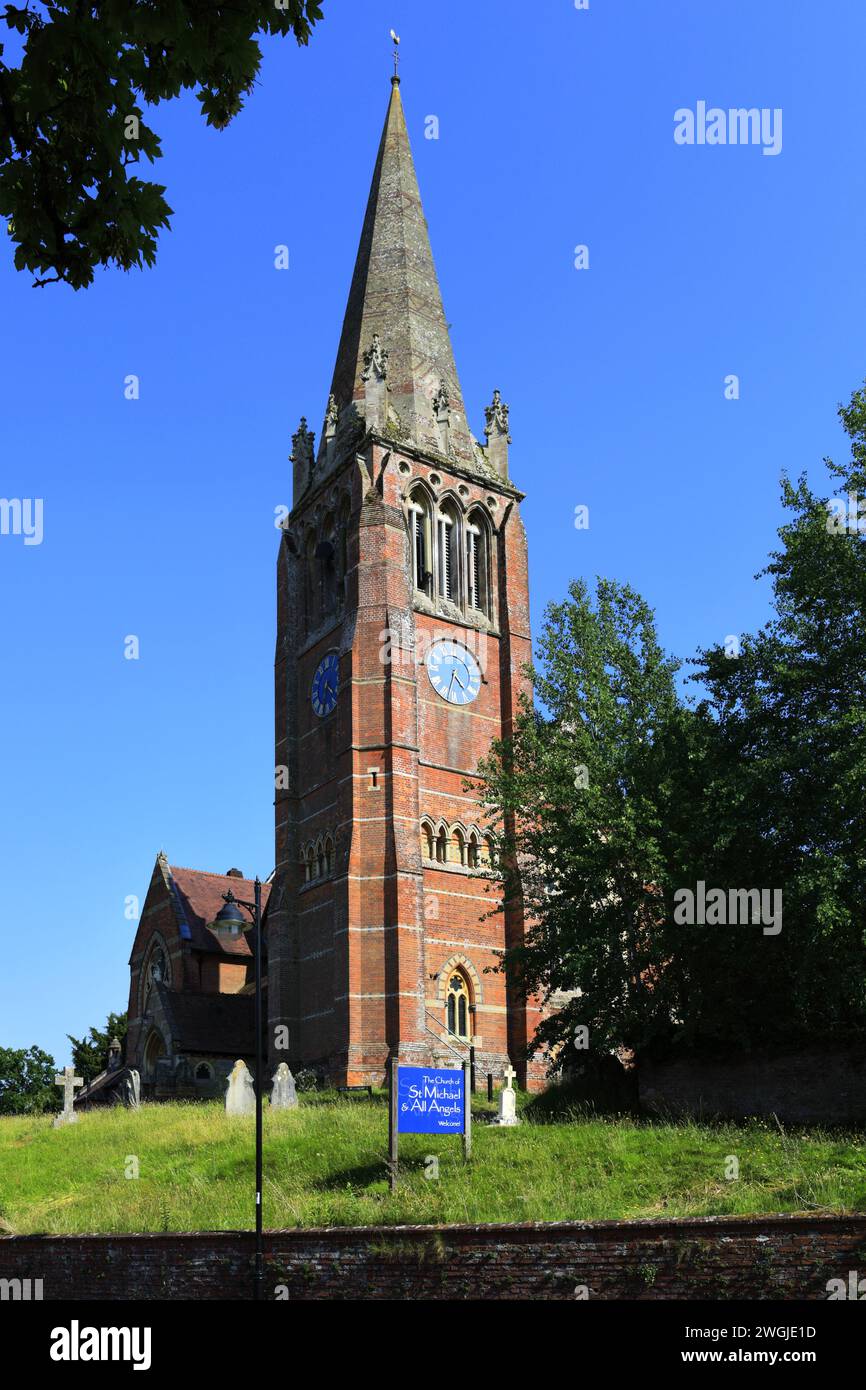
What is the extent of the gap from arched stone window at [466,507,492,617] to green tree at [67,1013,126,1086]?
29286 mm

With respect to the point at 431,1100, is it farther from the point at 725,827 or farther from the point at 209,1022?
the point at 209,1022

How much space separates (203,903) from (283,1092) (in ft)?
69.4

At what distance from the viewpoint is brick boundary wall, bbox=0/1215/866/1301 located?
14.5 m

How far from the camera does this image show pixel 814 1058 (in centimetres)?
2508

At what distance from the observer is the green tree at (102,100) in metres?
6.58

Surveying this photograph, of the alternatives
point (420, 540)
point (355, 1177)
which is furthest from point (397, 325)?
point (355, 1177)

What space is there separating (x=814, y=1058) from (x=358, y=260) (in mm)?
38753

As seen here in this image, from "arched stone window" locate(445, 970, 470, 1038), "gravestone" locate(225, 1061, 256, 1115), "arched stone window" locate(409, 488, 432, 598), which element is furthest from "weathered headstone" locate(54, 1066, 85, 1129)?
"arched stone window" locate(409, 488, 432, 598)

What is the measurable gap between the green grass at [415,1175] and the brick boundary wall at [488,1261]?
1.23m

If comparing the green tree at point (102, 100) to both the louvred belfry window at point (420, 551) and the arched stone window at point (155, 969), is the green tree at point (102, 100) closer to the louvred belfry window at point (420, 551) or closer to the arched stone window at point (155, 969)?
the louvred belfry window at point (420, 551)

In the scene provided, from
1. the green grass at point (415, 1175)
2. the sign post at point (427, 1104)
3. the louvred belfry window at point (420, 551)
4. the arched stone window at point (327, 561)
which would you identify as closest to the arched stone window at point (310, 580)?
the arched stone window at point (327, 561)

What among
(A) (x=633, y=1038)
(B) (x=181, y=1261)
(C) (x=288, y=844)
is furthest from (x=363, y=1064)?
(B) (x=181, y=1261)

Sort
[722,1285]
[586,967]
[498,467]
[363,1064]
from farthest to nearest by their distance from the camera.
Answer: [498,467] → [363,1064] → [586,967] → [722,1285]

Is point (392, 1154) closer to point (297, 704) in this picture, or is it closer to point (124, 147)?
point (124, 147)
